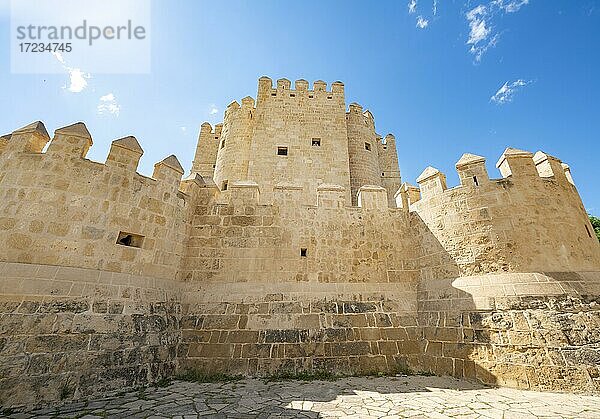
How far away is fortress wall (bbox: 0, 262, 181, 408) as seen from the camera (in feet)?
11.6

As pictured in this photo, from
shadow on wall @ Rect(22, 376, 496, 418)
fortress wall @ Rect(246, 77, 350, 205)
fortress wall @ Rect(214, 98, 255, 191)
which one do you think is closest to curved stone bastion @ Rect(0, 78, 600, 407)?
shadow on wall @ Rect(22, 376, 496, 418)

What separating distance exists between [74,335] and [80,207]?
2243mm

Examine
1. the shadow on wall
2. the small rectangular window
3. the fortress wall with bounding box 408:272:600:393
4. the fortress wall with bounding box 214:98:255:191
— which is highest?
the fortress wall with bounding box 214:98:255:191

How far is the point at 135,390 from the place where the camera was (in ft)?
13.7

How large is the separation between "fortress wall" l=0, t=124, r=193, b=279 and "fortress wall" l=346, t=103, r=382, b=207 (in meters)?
10.2

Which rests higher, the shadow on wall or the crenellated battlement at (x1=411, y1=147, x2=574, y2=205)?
the crenellated battlement at (x1=411, y1=147, x2=574, y2=205)

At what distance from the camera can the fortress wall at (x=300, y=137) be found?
1282cm

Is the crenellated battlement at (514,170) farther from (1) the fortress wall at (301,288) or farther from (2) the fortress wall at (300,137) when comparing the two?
(2) the fortress wall at (300,137)

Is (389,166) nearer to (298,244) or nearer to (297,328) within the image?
(298,244)

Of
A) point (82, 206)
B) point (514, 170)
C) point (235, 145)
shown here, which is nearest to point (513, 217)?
point (514, 170)

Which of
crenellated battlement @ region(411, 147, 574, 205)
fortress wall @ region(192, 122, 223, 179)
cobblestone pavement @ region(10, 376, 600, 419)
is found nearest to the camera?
cobblestone pavement @ region(10, 376, 600, 419)

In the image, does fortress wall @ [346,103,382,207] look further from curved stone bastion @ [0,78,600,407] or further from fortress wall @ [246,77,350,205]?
curved stone bastion @ [0,78,600,407]

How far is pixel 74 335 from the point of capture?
402 cm

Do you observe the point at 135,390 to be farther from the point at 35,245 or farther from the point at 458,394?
the point at 458,394
